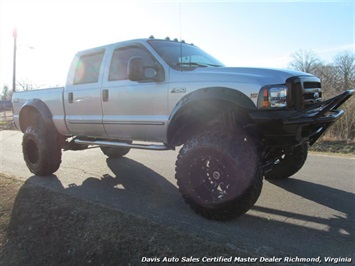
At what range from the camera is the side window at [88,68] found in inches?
220

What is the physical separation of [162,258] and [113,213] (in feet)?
4.16

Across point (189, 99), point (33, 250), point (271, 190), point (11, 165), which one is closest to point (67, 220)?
point (33, 250)

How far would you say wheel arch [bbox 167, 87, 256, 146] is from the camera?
374 centimetres

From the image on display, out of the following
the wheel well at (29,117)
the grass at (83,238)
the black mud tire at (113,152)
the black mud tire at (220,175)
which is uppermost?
the wheel well at (29,117)

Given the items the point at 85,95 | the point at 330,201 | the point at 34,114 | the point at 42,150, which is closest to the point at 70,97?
the point at 85,95

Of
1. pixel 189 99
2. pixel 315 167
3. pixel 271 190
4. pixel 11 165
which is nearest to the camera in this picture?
pixel 189 99

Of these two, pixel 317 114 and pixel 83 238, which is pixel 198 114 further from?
pixel 83 238

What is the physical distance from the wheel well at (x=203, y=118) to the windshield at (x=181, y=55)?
0.76 meters

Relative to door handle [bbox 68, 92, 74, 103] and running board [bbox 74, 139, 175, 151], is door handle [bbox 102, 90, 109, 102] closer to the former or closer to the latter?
running board [bbox 74, 139, 175, 151]

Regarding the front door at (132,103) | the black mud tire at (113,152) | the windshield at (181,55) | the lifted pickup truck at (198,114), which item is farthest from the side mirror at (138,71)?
the black mud tire at (113,152)

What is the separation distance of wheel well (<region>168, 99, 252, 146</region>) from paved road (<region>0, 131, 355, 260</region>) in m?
0.99

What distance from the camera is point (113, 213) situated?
162 inches

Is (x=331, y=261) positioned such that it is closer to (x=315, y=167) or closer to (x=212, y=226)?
(x=212, y=226)

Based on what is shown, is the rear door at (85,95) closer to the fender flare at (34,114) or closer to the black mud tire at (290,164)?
the fender flare at (34,114)
